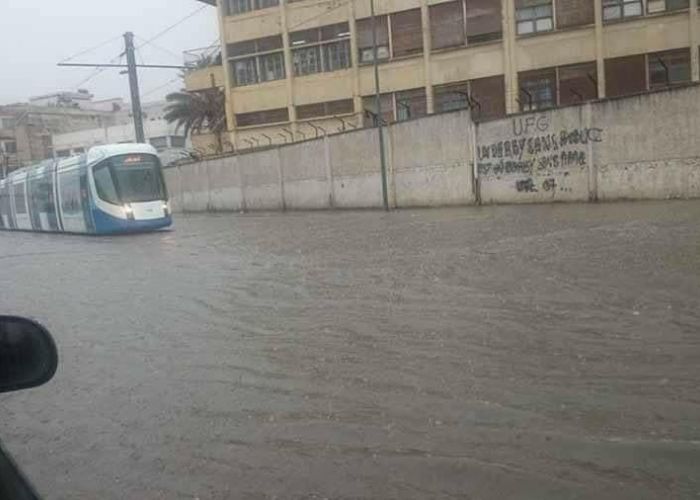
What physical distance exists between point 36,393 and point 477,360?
388 centimetres

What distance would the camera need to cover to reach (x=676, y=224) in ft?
51.6

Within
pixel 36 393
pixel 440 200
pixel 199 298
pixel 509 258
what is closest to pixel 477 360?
pixel 36 393

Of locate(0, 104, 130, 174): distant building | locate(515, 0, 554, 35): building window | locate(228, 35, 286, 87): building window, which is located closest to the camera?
locate(515, 0, 554, 35): building window

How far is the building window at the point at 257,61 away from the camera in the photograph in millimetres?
41812

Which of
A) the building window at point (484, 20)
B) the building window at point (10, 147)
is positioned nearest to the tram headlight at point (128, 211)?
the building window at point (484, 20)

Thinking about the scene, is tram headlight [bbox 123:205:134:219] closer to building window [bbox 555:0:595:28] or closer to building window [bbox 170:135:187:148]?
building window [bbox 555:0:595:28]

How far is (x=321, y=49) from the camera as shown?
4047 centimetres

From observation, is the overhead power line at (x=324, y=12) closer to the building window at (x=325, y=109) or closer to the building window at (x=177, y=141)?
the building window at (x=325, y=109)

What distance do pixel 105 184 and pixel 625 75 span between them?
76.1ft

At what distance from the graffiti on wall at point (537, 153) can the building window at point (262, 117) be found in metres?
17.0

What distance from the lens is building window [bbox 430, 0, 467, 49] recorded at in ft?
119

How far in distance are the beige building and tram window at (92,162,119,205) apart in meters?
13.3

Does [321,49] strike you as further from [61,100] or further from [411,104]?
[61,100]

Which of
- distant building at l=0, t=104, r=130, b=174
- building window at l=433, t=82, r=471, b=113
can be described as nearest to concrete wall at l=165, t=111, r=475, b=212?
building window at l=433, t=82, r=471, b=113
